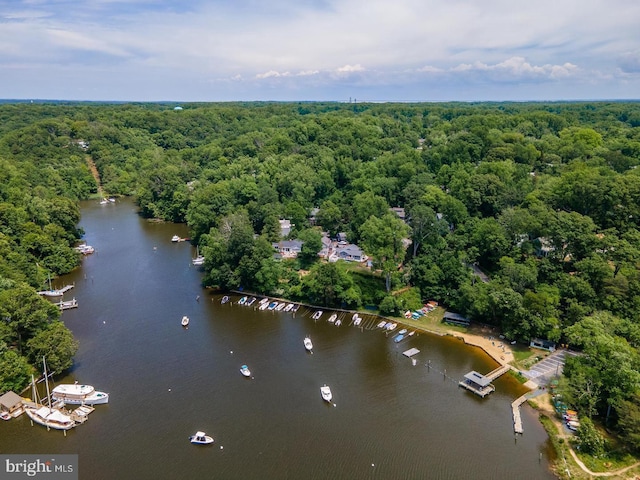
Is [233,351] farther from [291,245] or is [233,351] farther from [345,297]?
[291,245]

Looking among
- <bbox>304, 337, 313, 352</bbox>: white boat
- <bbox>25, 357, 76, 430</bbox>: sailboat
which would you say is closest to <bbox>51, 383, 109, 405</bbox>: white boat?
<bbox>25, 357, 76, 430</bbox>: sailboat

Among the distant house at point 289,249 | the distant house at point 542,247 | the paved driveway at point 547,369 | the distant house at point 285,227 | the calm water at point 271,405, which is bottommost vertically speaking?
the calm water at point 271,405

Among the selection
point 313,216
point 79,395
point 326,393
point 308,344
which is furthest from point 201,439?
point 313,216

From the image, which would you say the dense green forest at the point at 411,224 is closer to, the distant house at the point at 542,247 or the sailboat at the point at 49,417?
the distant house at the point at 542,247

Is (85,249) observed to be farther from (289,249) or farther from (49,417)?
(49,417)

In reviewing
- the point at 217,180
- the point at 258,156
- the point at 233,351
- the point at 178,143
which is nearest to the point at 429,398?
the point at 233,351

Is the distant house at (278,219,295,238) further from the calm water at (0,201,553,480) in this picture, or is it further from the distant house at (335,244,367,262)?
the calm water at (0,201,553,480)

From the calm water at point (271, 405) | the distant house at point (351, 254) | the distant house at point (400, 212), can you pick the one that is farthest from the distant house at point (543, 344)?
the distant house at point (400, 212)
